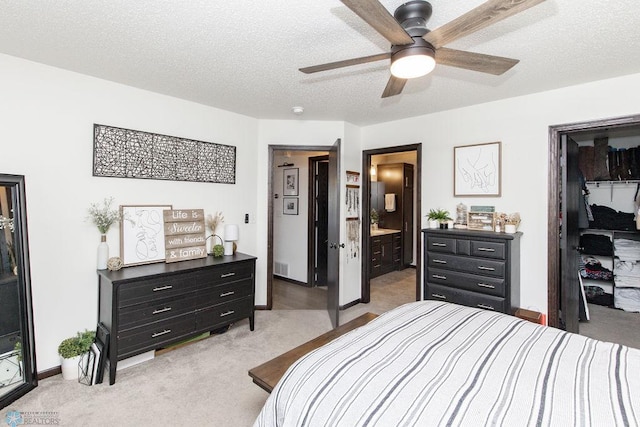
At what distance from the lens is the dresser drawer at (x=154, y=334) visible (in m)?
2.44

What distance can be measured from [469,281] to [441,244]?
42cm

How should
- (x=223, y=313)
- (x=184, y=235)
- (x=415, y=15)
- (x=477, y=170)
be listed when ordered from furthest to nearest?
(x=477, y=170) < (x=184, y=235) < (x=223, y=313) < (x=415, y=15)

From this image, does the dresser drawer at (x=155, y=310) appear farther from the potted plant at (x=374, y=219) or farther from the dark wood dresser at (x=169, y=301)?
the potted plant at (x=374, y=219)

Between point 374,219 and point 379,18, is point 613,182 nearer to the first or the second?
point 374,219

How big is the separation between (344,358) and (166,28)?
2.13 meters

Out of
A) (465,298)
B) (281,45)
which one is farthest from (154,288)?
Answer: (465,298)

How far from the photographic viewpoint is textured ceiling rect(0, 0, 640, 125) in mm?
1728

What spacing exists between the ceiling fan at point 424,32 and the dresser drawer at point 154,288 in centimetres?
205

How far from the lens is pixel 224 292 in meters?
3.07

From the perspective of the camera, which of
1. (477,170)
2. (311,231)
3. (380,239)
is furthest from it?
(380,239)

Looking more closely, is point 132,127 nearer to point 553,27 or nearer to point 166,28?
point 166,28

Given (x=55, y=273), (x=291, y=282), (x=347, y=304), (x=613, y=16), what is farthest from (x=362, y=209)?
(x=55, y=273)

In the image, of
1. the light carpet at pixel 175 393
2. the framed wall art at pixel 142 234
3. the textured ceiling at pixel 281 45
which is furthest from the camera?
the framed wall art at pixel 142 234

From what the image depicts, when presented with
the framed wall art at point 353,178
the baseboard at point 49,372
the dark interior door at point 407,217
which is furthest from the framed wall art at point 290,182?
the baseboard at point 49,372
